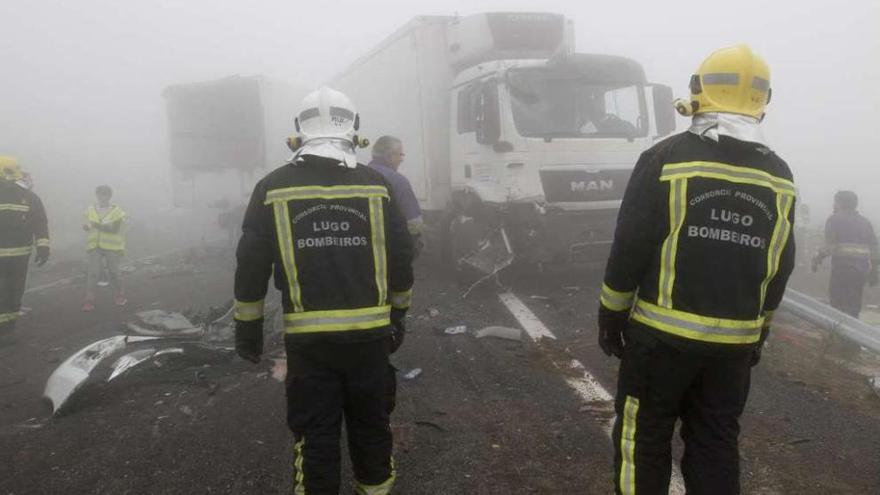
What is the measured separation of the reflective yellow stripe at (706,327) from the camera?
7.41 ft

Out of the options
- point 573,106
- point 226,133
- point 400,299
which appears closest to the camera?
point 400,299

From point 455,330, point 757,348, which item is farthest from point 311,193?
point 455,330

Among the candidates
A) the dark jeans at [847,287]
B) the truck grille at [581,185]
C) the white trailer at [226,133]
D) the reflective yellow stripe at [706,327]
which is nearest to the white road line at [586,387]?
the reflective yellow stripe at [706,327]

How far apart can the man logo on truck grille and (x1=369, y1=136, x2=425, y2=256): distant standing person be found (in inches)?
87.3

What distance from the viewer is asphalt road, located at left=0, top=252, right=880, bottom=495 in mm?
3137

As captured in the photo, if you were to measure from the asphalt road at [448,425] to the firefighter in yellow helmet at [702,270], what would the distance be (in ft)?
2.44

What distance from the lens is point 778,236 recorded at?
91.0 inches

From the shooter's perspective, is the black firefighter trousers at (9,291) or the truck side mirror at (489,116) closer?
the black firefighter trousers at (9,291)

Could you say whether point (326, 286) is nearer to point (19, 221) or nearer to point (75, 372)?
point (75, 372)

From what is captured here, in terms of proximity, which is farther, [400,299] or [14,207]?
[14,207]

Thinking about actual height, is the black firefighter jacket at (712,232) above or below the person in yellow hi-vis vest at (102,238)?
above

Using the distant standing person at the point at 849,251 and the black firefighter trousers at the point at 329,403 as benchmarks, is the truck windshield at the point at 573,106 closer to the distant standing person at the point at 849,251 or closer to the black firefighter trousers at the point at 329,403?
the distant standing person at the point at 849,251

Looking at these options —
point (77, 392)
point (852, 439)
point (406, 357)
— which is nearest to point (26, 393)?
point (77, 392)

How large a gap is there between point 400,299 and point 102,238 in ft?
21.3
